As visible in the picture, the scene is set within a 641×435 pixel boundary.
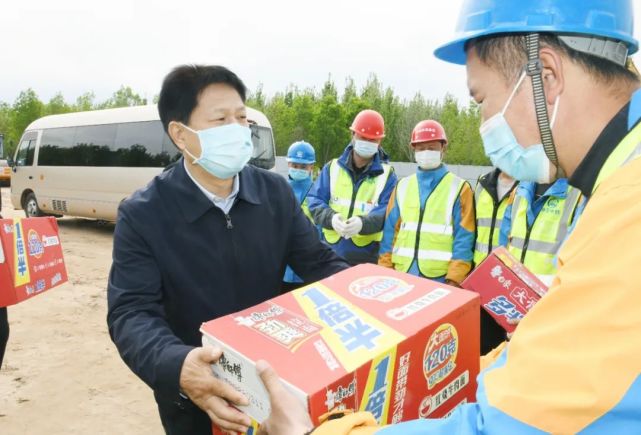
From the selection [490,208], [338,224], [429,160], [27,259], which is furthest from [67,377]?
[490,208]

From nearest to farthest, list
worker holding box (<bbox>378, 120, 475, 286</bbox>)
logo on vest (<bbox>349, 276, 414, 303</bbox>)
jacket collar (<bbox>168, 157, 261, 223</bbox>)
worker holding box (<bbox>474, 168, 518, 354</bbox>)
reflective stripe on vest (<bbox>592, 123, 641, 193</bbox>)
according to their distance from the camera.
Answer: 1. reflective stripe on vest (<bbox>592, 123, 641, 193</bbox>)
2. logo on vest (<bbox>349, 276, 414, 303</bbox>)
3. jacket collar (<bbox>168, 157, 261, 223</bbox>)
4. worker holding box (<bbox>474, 168, 518, 354</bbox>)
5. worker holding box (<bbox>378, 120, 475, 286</bbox>)

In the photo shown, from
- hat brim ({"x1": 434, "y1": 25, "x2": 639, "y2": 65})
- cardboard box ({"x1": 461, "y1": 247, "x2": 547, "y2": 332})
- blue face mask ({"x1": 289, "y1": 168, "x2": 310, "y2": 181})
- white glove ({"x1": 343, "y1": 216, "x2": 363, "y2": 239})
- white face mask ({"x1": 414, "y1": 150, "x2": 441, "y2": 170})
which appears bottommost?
white glove ({"x1": 343, "y1": 216, "x2": 363, "y2": 239})

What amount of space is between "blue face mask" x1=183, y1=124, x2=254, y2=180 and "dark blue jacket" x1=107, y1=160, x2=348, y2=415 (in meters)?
0.08

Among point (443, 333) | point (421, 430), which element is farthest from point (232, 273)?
point (421, 430)

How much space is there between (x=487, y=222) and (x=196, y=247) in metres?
2.42

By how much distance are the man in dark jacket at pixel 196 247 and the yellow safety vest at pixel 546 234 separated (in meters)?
1.47

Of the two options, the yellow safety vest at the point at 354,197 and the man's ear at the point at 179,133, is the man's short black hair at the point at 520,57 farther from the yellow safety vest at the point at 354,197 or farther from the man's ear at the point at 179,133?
the yellow safety vest at the point at 354,197

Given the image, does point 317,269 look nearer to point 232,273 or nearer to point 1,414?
point 232,273

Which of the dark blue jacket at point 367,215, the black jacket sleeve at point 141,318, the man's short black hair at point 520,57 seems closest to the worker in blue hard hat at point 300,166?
the dark blue jacket at point 367,215

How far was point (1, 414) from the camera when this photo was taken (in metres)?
3.21

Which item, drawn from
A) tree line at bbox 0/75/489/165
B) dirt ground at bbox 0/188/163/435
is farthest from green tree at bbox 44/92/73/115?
dirt ground at bbox 0/188/163/435

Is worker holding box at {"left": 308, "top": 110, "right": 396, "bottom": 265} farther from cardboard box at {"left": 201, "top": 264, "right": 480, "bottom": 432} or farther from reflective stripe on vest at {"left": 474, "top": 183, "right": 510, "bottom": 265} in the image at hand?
cardboard box at {"left": 201, "top": 264, "right": 480, "bottom": 432}

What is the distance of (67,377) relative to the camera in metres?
3.79

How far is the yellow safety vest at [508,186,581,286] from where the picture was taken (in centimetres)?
273
